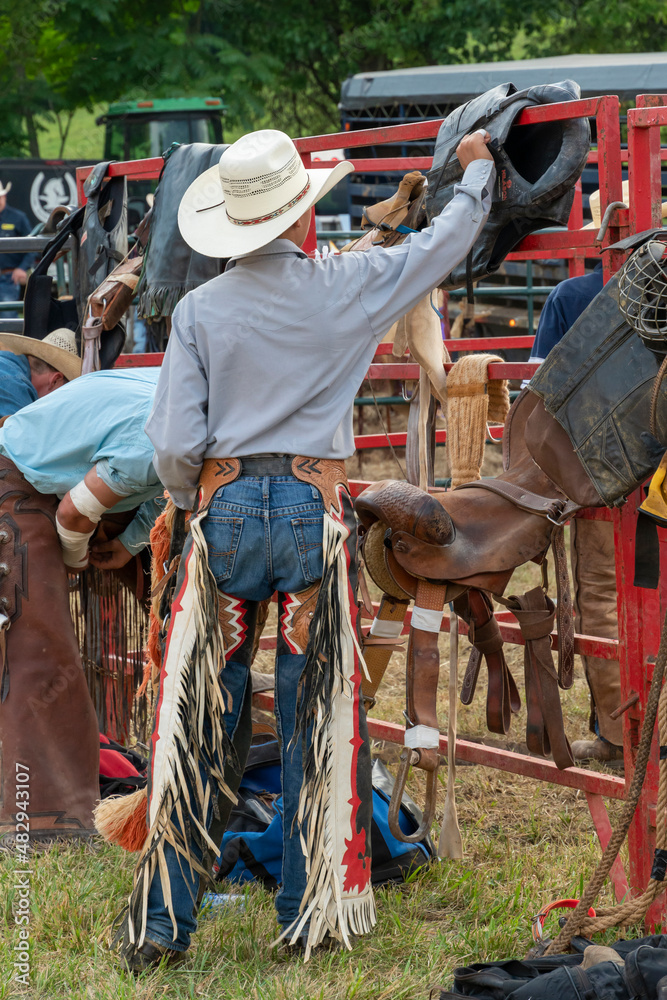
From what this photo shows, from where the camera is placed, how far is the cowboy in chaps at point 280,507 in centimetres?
243

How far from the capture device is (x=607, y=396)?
2.40 metres

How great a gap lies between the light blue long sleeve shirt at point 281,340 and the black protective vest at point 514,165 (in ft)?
0.69

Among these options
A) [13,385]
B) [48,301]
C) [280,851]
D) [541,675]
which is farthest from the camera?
[48,301]

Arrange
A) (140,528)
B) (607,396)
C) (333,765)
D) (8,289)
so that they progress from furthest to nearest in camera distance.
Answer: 1. (8,289)
2. (140,528)
3. (333,765)
4. (607,396)

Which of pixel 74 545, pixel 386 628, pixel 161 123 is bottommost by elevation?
pixel 386 628

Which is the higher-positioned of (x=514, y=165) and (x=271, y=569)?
(x=514, y=165)

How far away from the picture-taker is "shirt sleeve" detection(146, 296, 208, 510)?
2438mm

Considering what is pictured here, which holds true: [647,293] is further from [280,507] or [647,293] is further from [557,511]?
[280,507]

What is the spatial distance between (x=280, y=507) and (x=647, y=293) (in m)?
0.95

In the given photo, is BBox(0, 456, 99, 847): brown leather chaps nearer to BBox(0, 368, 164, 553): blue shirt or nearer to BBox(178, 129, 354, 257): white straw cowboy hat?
BBox(0, 368, 164, 553): blue shirt

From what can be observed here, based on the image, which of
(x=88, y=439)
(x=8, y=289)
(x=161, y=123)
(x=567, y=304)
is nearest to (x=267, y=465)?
(x=88, y=439)

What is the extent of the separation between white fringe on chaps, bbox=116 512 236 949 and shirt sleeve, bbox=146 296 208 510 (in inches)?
6.2

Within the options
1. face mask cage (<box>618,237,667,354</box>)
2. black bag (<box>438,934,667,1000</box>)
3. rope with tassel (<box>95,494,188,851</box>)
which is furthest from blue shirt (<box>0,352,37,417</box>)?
black bag (<box>438,934,667,1000</box>)

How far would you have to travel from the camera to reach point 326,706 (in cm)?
250
